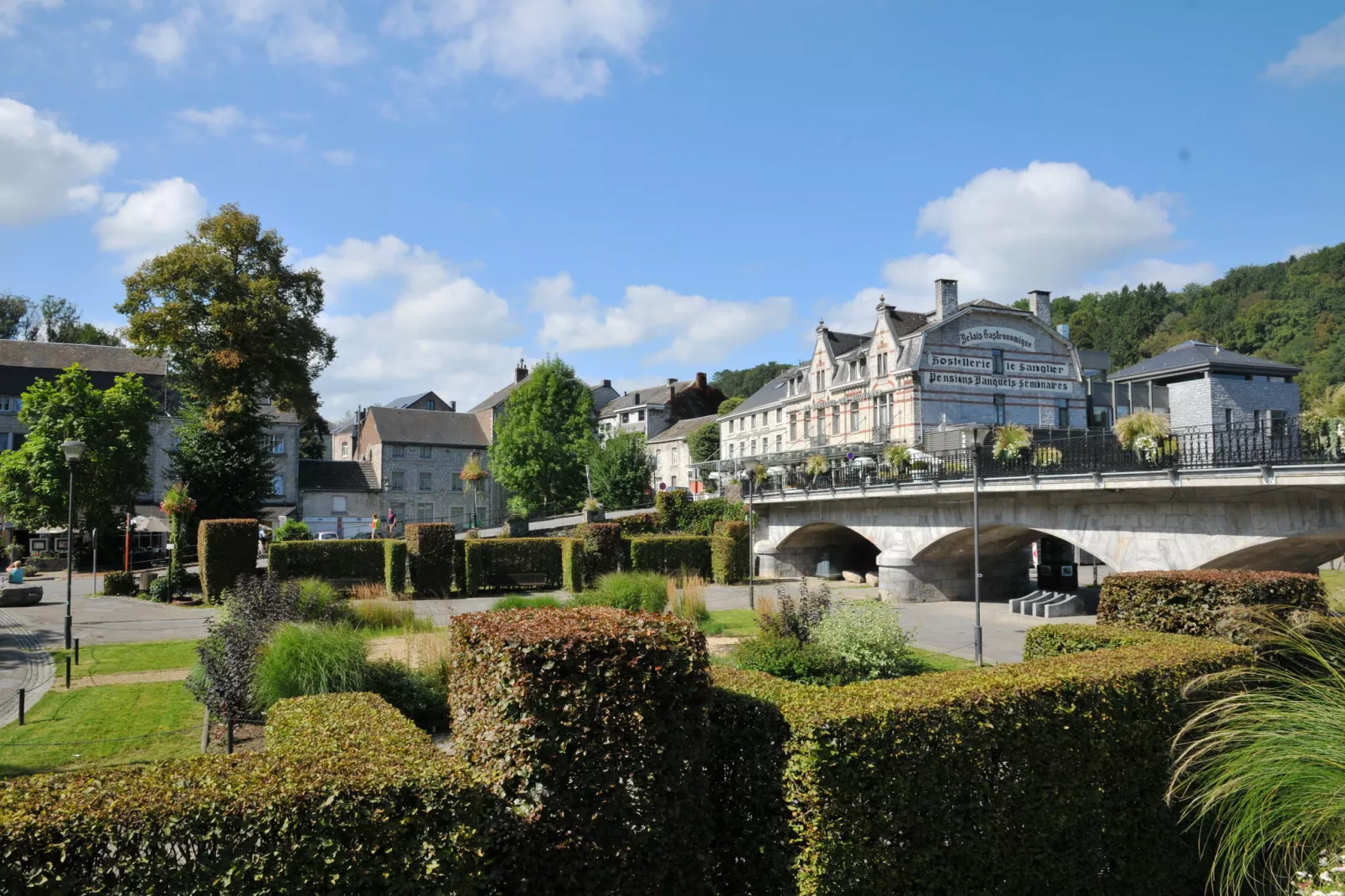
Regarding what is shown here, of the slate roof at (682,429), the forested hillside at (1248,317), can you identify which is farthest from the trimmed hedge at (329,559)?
the slate roof at (682,429)

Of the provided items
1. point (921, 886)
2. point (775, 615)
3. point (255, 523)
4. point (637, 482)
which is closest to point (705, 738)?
point (921, 886)

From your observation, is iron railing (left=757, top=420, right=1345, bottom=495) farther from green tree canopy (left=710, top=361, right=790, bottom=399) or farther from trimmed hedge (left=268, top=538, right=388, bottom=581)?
green tree canopy (left=710, top=361, right=790, bottom=399)

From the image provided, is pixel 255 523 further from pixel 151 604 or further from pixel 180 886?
pixel 180 886

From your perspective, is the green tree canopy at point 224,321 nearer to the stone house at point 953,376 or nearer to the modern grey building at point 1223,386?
the stone house at point 953,376

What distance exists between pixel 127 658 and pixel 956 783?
55.1ft

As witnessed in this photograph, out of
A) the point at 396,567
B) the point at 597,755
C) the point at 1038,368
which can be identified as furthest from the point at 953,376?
the point at 597,755

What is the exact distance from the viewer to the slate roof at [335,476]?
5984 centimetres

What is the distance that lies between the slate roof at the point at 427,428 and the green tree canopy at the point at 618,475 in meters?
15.8

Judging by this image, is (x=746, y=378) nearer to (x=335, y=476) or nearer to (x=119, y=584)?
(x=335, y=476)

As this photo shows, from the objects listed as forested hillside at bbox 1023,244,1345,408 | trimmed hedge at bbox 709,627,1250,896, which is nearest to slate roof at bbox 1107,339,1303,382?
forested hillside at bbox 1023,244,1345,408

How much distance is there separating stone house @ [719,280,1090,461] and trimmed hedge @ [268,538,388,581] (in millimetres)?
24653

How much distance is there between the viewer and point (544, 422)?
188 feet

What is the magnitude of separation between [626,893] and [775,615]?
10885mm

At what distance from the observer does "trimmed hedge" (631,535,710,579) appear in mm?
32281
